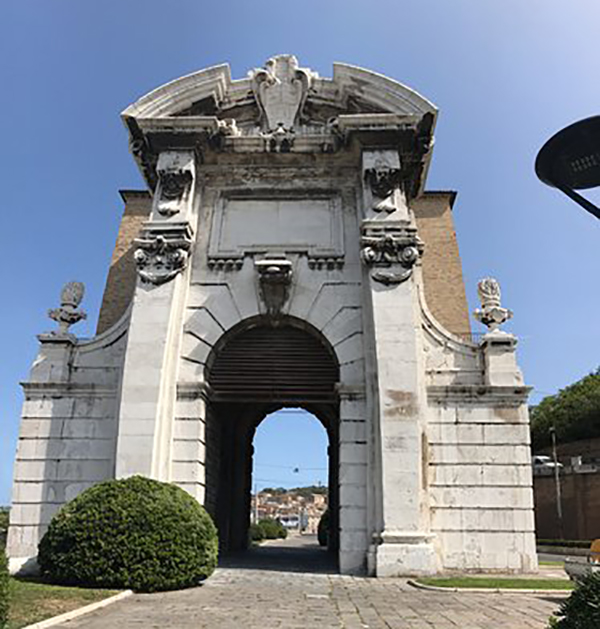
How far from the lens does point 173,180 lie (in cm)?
1761

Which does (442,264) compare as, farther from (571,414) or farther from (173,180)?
(571,414)

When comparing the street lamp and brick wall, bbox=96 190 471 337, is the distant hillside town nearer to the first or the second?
brick wall, bbox=96 190 471 337

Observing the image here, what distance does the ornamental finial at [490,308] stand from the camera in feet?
56.4

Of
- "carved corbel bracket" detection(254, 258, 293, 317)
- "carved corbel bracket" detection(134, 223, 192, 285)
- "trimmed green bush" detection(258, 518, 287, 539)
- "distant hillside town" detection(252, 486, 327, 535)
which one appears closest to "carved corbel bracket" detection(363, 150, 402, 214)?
"carved corbel bracket" detection(254, 258, 293, 317)

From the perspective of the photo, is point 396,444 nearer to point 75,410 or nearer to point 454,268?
point 75,410

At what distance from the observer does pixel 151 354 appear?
52.3 feet

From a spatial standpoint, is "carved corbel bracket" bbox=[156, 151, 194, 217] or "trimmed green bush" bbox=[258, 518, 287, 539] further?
"trimmed green bush" bbox=[258, 518, 287, 539]

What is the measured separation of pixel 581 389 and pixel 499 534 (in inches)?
1885

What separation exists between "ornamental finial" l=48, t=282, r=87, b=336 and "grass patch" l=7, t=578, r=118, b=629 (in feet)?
26.3

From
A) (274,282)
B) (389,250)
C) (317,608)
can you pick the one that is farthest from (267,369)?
(317,608)

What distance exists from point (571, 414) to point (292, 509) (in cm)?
7199

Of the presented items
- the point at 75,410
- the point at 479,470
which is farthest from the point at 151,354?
the point at 479,470

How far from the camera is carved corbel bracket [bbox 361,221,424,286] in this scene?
646 inches

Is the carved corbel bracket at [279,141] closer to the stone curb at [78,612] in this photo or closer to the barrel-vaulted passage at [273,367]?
the barrel-vaulted passage at [273,367]
